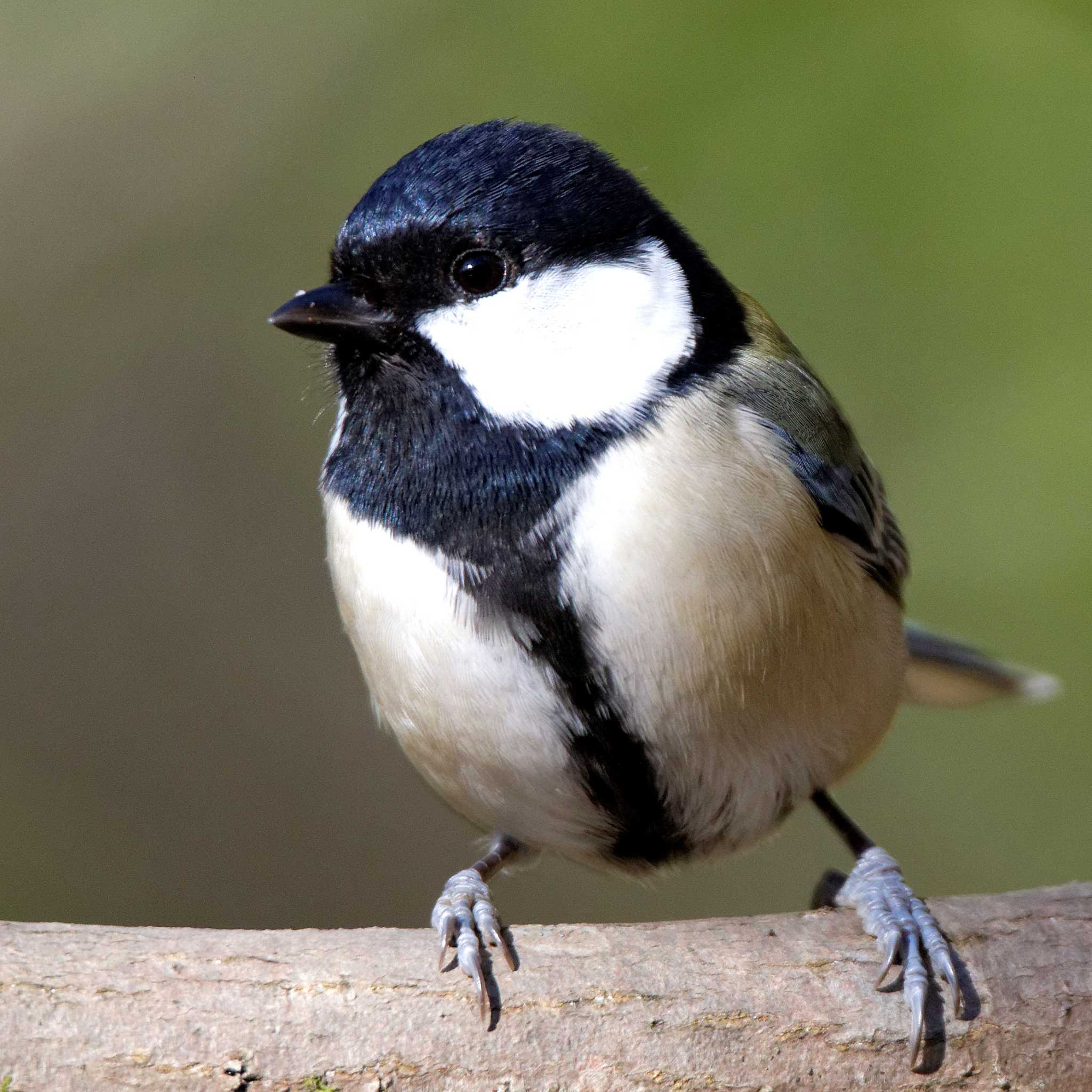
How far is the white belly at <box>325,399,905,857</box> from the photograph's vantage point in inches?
51.1

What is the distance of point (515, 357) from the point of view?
1.34 m

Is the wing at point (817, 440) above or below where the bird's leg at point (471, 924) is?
above

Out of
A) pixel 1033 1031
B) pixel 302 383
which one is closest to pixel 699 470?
pixel 1033 1031

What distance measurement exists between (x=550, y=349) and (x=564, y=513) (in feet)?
0.64

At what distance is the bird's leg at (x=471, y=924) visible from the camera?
1.19 meters

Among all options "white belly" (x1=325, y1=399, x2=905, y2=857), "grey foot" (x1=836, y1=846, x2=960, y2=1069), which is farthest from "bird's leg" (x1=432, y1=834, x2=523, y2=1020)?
A: "grey foot" (x1=836, y1=846, x2=960, y2=1069)

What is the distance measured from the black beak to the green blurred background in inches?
59.2

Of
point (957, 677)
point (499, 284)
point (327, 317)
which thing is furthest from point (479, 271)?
point (957, 677)

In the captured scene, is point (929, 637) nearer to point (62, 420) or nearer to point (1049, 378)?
point (1049, 378)

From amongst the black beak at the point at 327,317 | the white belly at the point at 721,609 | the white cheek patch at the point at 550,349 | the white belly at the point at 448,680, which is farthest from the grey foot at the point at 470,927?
the black beak at the point at 327,317

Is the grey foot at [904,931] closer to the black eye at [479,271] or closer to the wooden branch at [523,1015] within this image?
the wooden branch at [523,1015]

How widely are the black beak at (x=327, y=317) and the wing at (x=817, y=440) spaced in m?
0.45

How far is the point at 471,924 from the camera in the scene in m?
1.29

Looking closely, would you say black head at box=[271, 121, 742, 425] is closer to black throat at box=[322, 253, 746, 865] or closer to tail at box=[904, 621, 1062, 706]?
black throat at box=[322, 253, 746, 865]
